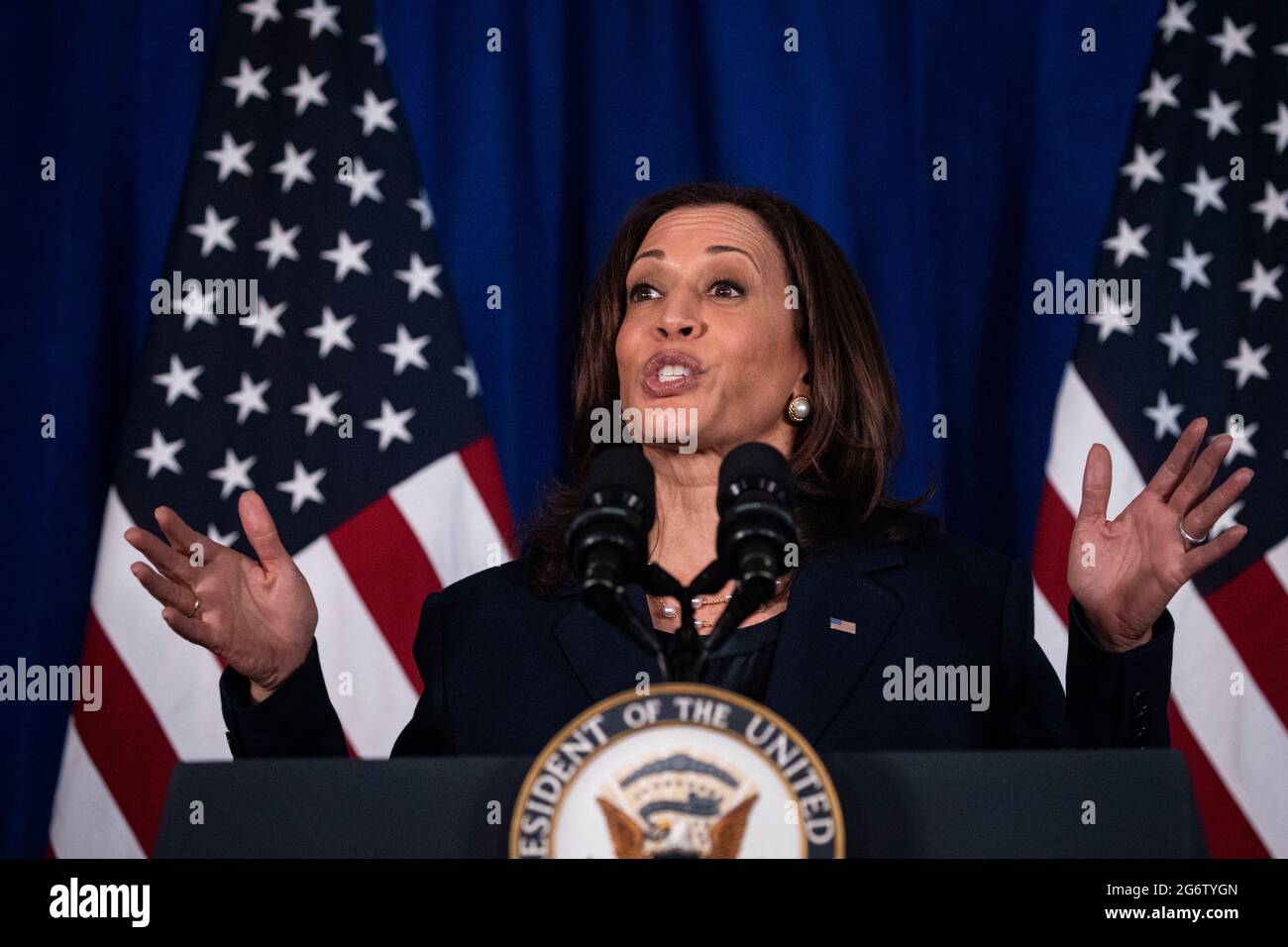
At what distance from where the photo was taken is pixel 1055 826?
136 centimetres

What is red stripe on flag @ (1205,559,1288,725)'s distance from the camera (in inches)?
119

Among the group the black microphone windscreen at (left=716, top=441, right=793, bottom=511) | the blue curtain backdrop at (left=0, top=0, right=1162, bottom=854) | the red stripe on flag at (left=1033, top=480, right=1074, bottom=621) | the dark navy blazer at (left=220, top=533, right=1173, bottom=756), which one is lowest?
the dark navy blazer at (left=220, top=533, right=1173, bottom=756)

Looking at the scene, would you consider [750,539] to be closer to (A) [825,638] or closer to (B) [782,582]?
(A) [825,638]

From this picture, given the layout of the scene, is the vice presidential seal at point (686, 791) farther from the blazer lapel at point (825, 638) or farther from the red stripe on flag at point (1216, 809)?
the red stripe on flag at point (1216, 809)

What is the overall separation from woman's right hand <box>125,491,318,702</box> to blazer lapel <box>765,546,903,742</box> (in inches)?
26.1

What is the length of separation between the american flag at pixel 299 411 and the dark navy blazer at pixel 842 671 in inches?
30.4

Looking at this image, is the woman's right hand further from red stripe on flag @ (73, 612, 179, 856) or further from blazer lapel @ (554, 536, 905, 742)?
red stripe on flag @ (73, 612, 179, 856)

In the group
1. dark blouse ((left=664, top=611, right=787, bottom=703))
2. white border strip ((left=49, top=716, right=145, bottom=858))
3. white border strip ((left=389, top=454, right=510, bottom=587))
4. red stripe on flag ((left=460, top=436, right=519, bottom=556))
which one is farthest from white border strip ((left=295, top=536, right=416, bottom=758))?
dark blouse ((left=664, top=611, right=787, bottom=703))

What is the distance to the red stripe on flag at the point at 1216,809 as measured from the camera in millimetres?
3000

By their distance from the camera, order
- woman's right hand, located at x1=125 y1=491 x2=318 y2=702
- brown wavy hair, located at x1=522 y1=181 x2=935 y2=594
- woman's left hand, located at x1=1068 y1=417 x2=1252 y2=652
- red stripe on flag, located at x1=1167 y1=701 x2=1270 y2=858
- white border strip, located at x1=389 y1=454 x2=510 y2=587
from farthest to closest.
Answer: white border strip, located at x1=389 y1=454 x2=510 y2=587 < red stripe on flag, located at x1=1167 y1=701 x2=1270 y2=858 < brown wavy hair, located at x1=522 y1=181 x2=935 y2=594 < woman's left hand, located at x1=1068 y1=417 x2=1252 y2=652 < woman's right hand, located at x1=125 y1=491 x2=318 y2=702

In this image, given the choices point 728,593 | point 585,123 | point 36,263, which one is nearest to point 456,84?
point 585,123

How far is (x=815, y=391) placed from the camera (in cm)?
254

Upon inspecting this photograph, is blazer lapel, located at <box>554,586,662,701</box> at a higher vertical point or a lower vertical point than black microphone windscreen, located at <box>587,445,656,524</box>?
lower

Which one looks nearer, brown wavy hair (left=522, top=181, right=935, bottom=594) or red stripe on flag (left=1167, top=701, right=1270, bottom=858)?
brown wavy hair (left=522, top=181, right=935, bottom=594)
